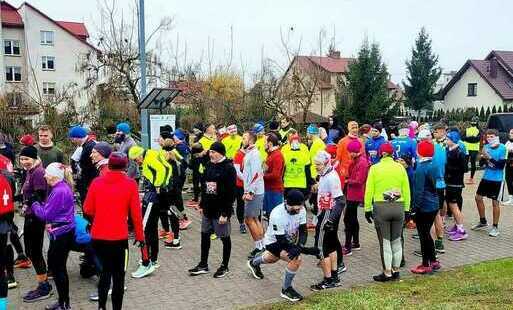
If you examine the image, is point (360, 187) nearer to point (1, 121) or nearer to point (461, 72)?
point (1, 121)

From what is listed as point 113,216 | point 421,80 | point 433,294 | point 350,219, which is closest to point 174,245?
point 350,219

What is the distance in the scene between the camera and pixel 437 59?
54375 millimetres

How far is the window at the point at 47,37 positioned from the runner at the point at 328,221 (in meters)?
55.4

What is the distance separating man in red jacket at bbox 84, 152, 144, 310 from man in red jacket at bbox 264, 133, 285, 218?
3541mm

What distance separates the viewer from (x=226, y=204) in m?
7.32

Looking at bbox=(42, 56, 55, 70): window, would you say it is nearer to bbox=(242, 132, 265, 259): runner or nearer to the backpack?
bbox=(242, 132, 265, 259): runner

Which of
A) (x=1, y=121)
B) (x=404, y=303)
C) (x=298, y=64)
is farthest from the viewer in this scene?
(x=298, y=64)

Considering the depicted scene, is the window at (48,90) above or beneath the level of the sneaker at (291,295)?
above

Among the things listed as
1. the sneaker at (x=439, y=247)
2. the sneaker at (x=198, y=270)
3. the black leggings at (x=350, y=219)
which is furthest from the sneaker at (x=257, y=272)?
the sneaker at (x=439, y=247)

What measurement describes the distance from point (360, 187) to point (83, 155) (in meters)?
4.48

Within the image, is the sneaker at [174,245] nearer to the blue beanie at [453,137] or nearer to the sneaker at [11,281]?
the sneaker at [11,281]

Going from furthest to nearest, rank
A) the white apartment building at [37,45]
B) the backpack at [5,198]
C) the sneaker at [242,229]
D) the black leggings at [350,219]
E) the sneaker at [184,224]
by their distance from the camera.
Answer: the white apartment building at [37,45] < the sneaker at [184,224] < the sneaker at [242,229] < the black leggings at [350,219] < the backpack at [5,198]

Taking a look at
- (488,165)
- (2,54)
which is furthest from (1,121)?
(2,54)

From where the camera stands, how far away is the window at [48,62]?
56.1 m
